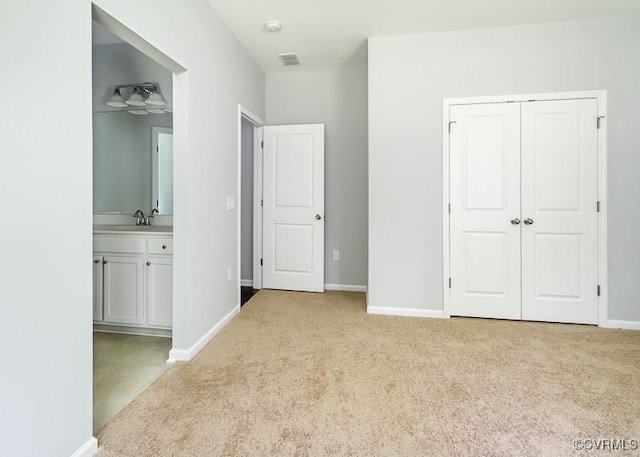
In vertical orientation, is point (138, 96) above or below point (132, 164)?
above

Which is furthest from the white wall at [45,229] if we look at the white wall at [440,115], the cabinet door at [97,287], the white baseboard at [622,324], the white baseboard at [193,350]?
the white baseboard at [622,324]

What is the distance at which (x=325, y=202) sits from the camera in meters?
4.07

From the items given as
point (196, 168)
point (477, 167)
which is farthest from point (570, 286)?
point (196, 168)

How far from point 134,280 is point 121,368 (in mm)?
665

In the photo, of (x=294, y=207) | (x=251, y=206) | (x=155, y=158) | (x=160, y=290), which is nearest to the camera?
(x=160, y=290)

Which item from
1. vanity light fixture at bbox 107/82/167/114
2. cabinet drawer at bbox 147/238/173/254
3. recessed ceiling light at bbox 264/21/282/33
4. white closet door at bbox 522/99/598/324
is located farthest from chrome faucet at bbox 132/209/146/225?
white closet door at bbox 522/99/598/324

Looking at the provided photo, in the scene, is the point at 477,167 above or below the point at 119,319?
above

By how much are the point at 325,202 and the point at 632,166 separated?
282 centimetres

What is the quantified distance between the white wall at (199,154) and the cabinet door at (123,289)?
504mm

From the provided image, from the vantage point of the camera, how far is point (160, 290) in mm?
2566

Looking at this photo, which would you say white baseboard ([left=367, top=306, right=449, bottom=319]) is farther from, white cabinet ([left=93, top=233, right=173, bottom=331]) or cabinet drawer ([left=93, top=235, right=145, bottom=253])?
cabinet drawer ([left=93, top=235, right=145, bottom=253])

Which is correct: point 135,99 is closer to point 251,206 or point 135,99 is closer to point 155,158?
point 155,158

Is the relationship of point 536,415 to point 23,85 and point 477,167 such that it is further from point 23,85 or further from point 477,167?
point 23,85

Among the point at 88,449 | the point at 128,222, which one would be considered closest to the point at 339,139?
Answer: the point at 128,222
